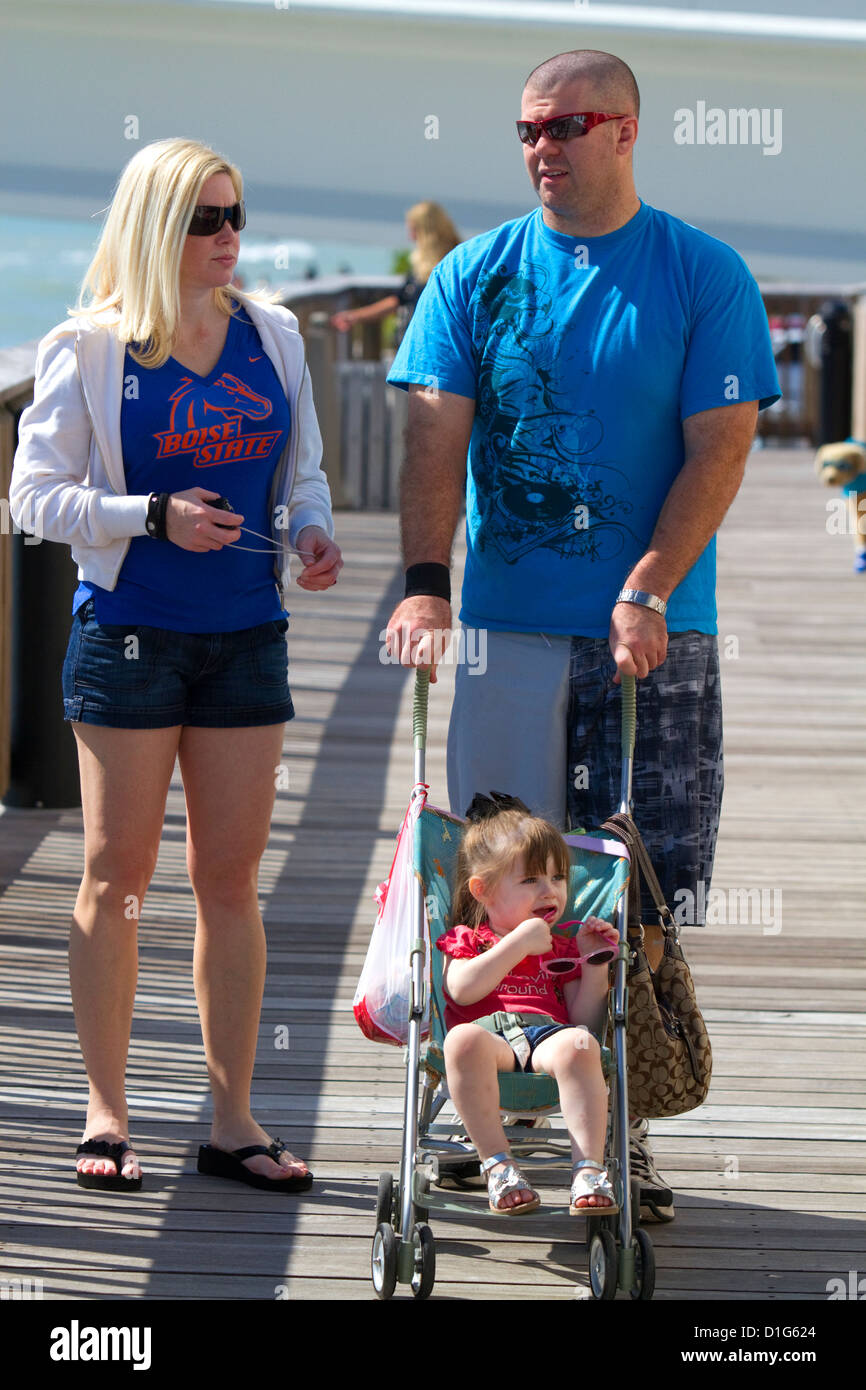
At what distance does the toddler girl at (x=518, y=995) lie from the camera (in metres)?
2.65

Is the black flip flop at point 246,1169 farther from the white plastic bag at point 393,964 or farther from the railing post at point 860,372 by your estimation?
the railing post at point 860,372

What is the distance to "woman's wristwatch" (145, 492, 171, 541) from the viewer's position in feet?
9.26

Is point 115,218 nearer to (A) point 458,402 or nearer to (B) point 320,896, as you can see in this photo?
(A) point 458,402

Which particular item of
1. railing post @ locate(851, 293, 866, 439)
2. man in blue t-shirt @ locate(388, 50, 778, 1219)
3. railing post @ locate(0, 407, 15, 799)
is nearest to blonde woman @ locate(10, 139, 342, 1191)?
man in blue t-shirt @ locate(388, 50, 778, 1219)

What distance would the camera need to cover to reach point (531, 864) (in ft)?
9.03

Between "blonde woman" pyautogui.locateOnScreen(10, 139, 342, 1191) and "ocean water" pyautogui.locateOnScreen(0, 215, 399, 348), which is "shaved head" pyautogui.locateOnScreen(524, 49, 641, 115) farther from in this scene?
"ocean water" pyautogui.locateOnScreen(0, 215, 399, 348)

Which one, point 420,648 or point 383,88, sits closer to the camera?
point 420,648

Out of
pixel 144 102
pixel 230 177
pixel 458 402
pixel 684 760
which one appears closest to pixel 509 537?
pixel 458 402

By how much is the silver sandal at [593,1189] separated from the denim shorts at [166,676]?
971 mm

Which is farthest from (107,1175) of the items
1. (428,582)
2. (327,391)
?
(327,391)

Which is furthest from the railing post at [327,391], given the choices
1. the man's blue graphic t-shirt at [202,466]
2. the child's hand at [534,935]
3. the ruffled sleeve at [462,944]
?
the child's hand at [534,935]

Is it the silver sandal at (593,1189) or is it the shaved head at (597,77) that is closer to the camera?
the silver sandal at (593,1189)

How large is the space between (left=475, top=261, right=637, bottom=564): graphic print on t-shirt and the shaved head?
0.94 ft

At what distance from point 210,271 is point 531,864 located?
3.66ft
